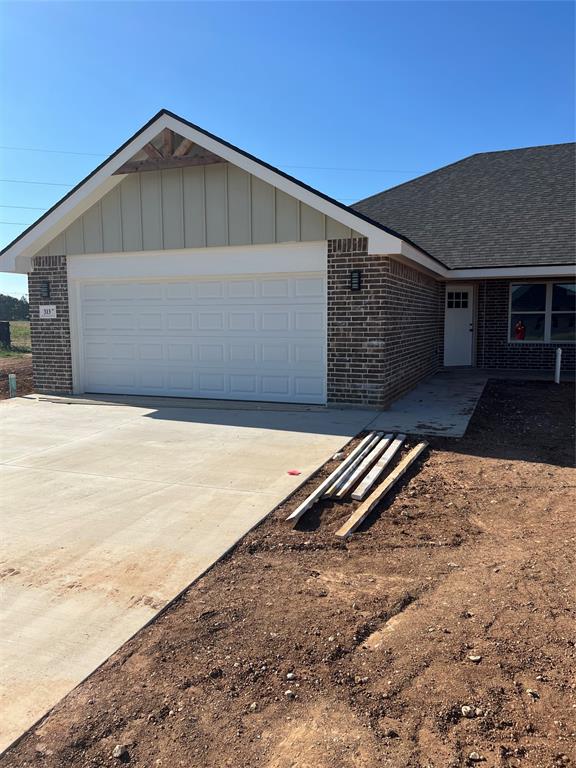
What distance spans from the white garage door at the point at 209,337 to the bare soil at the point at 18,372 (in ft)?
7.41

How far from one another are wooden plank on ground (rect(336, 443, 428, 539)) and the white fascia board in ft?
26.2

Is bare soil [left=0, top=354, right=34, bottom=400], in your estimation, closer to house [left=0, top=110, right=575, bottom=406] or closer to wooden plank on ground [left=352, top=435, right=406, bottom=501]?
house [left=0, top=110, right=575, bottom=406]

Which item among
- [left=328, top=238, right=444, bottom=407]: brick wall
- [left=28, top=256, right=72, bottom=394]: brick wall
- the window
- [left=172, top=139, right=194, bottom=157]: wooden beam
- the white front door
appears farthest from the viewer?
the white front door

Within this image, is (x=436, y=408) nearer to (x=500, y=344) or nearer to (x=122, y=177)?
(x=122, y=177)

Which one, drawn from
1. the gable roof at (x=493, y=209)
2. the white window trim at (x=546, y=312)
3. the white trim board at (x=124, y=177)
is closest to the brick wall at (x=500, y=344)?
the white window trim at (x=546, y=312)

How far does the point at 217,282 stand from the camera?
10398 mm

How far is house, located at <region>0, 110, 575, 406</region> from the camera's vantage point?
9289 mm

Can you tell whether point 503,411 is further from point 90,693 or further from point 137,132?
point 90,693

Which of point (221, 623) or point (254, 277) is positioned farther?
point (254, 277)

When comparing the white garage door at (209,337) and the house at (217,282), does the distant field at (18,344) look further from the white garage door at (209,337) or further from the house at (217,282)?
the white garage door at (209,337)

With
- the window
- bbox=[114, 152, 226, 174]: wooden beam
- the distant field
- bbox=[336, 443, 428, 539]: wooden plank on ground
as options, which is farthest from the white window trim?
the distant field

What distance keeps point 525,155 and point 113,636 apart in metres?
19.5

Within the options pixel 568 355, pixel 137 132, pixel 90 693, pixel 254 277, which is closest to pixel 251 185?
pixel 254 277

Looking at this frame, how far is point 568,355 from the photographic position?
1512 centimetres
